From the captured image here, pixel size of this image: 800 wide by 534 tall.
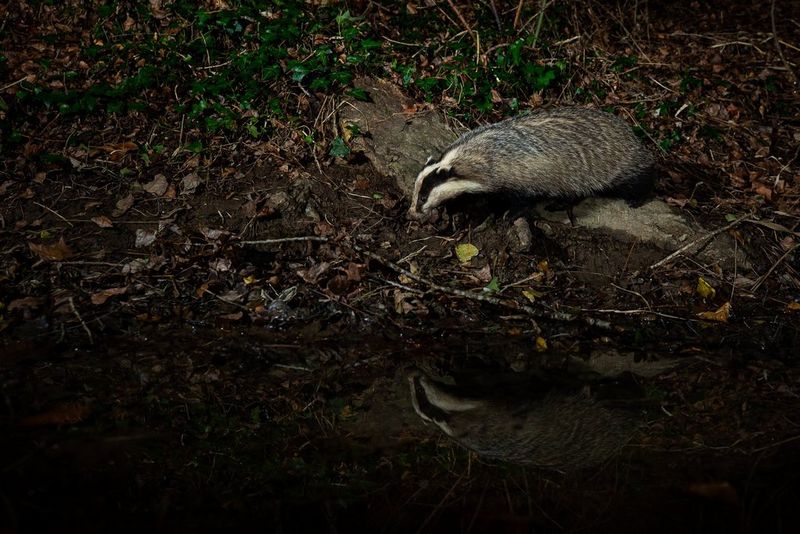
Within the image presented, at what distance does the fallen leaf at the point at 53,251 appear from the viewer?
4.29 meters

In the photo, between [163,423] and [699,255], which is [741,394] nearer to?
[699,255]

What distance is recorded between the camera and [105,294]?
4039mm

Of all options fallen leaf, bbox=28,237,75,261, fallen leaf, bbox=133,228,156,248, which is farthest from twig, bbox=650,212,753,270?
fallen leaf, bbox=28,237,75,261

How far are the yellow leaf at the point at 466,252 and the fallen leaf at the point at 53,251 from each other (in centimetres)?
269

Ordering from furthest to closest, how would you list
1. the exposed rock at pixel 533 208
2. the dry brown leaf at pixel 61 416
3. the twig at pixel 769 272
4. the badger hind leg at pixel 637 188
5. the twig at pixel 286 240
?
the badger hind leg at pixel 637 188 < the exposed rock at pixel 533 208 < the twig at pixel 769 272 < the twig at pixel 286 240 < the dry brown leaf at pixel 61 416

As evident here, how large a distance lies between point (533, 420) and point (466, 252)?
1899 millimetres

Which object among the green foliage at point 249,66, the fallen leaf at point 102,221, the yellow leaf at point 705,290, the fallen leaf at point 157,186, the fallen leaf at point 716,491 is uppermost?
the green foliage at point 249,66

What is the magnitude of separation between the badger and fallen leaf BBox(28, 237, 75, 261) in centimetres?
242

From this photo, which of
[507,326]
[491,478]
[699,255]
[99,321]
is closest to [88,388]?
[99,321]

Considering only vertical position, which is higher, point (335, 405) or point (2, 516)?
point (2, 516)

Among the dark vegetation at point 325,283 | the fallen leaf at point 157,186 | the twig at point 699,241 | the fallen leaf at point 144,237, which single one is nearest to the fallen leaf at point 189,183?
the dark vegetation at point 325,283

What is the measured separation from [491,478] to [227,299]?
88.1 inches

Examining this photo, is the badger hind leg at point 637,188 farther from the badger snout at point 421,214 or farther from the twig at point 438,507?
the twig at point 438,507

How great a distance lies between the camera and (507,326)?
4.21 m
